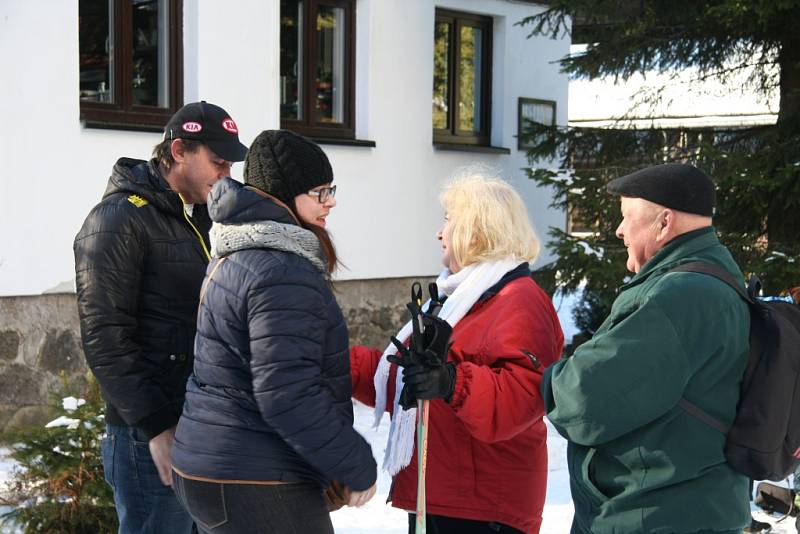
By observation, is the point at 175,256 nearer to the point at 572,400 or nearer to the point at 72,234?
the point at 572,400

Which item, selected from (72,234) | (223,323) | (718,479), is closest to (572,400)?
(718,479)

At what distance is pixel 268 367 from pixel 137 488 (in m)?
0.92

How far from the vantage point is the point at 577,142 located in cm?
892

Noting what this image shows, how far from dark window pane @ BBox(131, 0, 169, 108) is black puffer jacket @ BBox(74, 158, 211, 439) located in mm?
4701

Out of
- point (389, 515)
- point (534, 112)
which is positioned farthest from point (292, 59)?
point (389, 515)

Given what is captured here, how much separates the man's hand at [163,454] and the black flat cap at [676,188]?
4.88 ft

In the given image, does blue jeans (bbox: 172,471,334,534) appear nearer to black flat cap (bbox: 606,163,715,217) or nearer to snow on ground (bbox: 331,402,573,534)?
black flat cap (bbox: 606,163,715,217)

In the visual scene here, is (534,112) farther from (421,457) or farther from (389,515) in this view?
(421,457)

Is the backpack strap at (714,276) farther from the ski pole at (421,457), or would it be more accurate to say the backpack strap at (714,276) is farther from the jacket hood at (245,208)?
the jacket hood at (245,208)

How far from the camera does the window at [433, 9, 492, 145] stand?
32.5ft

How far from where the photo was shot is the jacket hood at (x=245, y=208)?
2.61m

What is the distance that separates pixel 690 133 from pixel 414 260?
266 centimetres

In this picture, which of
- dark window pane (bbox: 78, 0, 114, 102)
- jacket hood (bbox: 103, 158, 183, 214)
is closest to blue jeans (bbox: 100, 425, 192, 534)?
jacket hood (bbox: 103, 158, 183, 214)

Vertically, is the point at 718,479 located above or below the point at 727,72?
below
